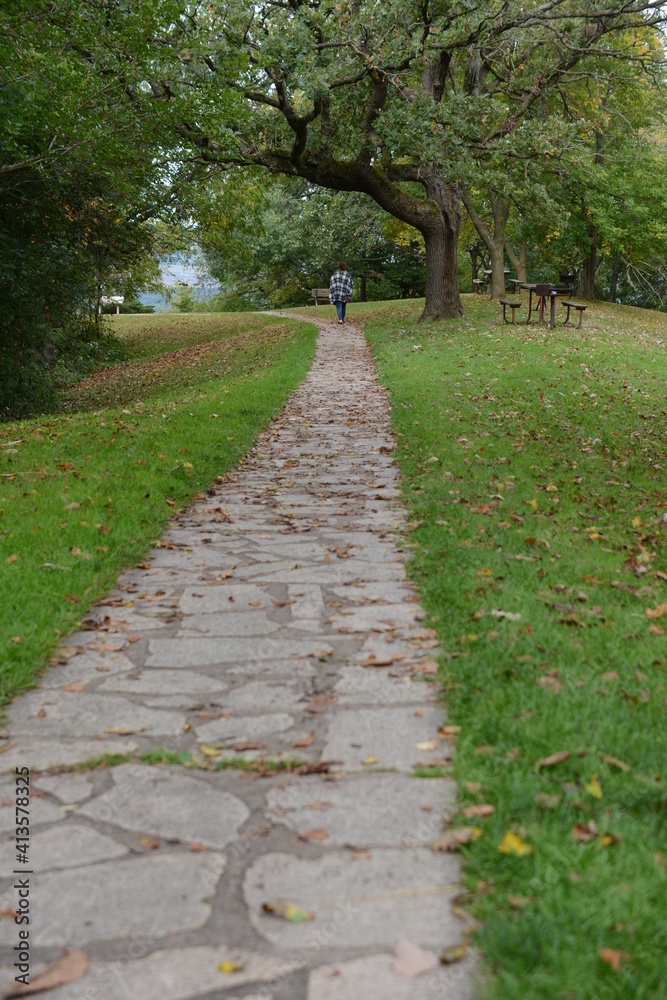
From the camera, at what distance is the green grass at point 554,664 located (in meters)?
2.35

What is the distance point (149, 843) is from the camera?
9.54 feet

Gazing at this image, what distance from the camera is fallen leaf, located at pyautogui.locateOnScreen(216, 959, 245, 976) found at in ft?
7.53

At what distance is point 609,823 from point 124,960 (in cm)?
A: 162

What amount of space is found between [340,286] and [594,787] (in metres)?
24.3

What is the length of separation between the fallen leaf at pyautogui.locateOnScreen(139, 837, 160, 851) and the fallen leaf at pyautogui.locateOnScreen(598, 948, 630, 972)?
1.49 m

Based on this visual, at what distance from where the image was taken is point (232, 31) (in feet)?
52.4

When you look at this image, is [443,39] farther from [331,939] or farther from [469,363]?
[331,939]

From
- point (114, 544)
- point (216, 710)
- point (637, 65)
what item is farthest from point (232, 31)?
point (216, 710)

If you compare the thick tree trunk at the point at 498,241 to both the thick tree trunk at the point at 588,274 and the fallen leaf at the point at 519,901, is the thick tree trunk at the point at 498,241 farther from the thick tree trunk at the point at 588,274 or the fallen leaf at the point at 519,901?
the fallen leaf at the point at 519,901

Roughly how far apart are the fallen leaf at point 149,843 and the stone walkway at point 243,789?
0.01 metres

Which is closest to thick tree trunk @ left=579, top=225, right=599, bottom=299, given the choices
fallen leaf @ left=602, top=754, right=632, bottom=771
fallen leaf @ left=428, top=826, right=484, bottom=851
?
fallen leaf @ left=602, top=754, right=632, bottom=771

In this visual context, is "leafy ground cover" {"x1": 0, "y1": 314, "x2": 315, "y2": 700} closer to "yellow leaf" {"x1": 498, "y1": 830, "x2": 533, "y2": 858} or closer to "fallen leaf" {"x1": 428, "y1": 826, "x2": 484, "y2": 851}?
"fallen leaf" {"x1": 428, "y1": 826, "x2": 484, "y2": 851}

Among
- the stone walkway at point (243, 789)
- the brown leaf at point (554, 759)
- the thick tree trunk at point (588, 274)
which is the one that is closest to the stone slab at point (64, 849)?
the stone walkway at point (243, 789)

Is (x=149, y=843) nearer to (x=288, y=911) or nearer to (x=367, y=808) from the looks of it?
(x=288, y=911)
